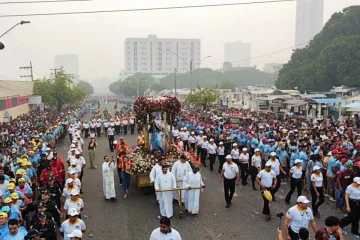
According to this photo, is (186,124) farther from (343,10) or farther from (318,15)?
(318,15)

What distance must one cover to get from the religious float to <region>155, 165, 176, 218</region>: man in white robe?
1.99 metres

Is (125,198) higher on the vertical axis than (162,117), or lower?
lower

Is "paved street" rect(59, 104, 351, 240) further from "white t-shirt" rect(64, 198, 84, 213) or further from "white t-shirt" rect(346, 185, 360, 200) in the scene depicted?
"white t-shirt" rect(346, 185, 360, 200)

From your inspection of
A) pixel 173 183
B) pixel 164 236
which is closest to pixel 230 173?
pixel 173 183

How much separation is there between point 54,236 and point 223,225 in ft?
13.5

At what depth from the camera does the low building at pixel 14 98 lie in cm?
3056

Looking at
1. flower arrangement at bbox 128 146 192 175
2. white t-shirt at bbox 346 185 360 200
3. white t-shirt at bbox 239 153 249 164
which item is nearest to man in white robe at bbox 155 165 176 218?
flower arrangement at bbox 128 146 192 175

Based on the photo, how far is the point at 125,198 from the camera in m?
11.3

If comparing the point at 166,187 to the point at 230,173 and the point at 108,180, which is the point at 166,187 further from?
the point at 108,180

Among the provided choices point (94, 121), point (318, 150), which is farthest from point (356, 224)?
point (94, 121)

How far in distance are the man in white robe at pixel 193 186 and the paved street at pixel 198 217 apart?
268 mm

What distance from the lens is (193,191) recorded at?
9.61 metres

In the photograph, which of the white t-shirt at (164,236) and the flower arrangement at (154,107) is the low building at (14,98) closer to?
the flower arrangement at (154,107)

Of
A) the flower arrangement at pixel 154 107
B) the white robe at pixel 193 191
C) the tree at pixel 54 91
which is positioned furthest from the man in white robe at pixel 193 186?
the tree at pixel 54 91
